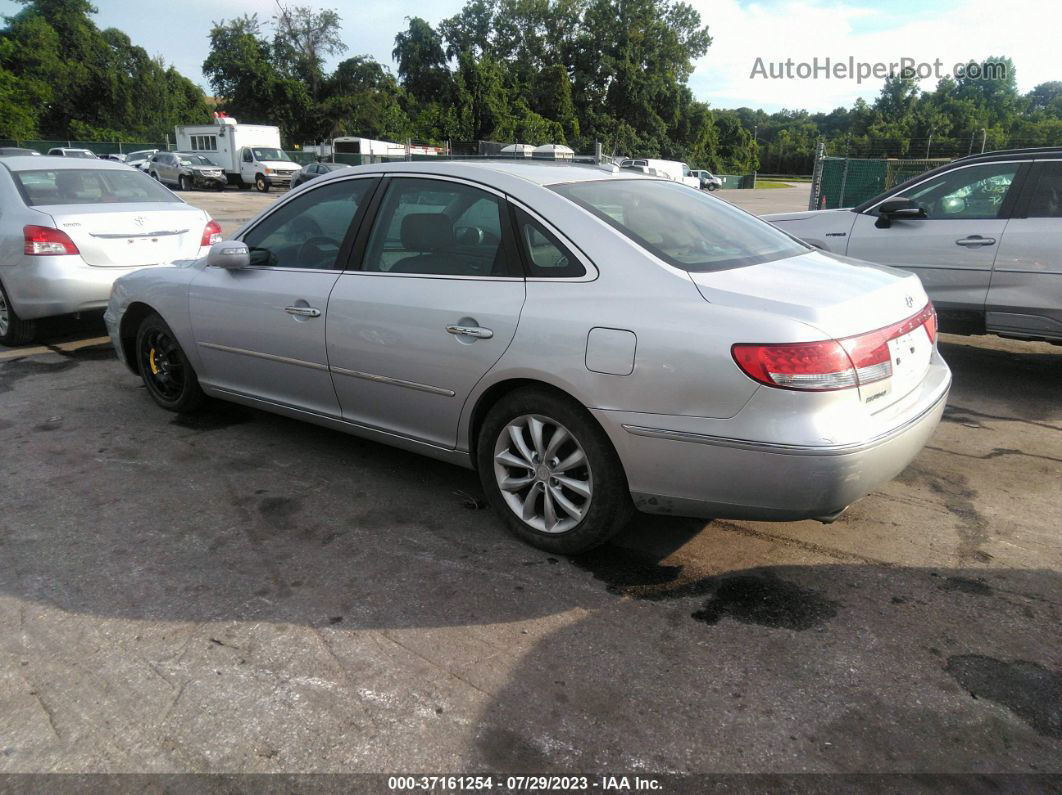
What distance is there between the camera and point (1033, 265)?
5.53 m

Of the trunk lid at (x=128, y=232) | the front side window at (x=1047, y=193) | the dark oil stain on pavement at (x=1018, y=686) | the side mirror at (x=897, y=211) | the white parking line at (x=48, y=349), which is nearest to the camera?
the dark oil stain on pavement at (x=1018, y=686)

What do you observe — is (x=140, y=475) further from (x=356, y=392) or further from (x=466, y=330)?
(x=466, y=330)

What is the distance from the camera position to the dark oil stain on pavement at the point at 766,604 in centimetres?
285

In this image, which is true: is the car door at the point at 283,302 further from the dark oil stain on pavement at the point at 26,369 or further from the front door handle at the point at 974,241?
the front door handle at the point at 974,241

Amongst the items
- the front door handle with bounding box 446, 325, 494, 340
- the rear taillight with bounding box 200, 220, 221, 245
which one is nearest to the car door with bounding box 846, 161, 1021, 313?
the front door handle with bounding box 446, 325, 494, 340

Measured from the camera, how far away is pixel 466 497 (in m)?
3.92

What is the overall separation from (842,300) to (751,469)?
27.9 inches

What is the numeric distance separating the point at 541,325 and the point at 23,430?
358cm

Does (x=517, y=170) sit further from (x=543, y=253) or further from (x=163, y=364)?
(x=163, y=364)

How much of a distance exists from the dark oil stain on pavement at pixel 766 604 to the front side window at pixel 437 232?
1531 millimetres

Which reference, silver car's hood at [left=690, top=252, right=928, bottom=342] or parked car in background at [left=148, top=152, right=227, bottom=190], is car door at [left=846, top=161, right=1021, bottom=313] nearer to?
silver car's hood at [left=690, top=252, right=928, bottom=342]

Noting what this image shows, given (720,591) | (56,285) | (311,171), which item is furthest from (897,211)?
(311,171)

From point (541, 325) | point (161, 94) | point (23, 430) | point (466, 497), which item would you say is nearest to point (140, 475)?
point (23, 430)

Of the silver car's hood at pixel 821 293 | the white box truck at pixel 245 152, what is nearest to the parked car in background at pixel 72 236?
the silver car's hood at pixel 821 293
